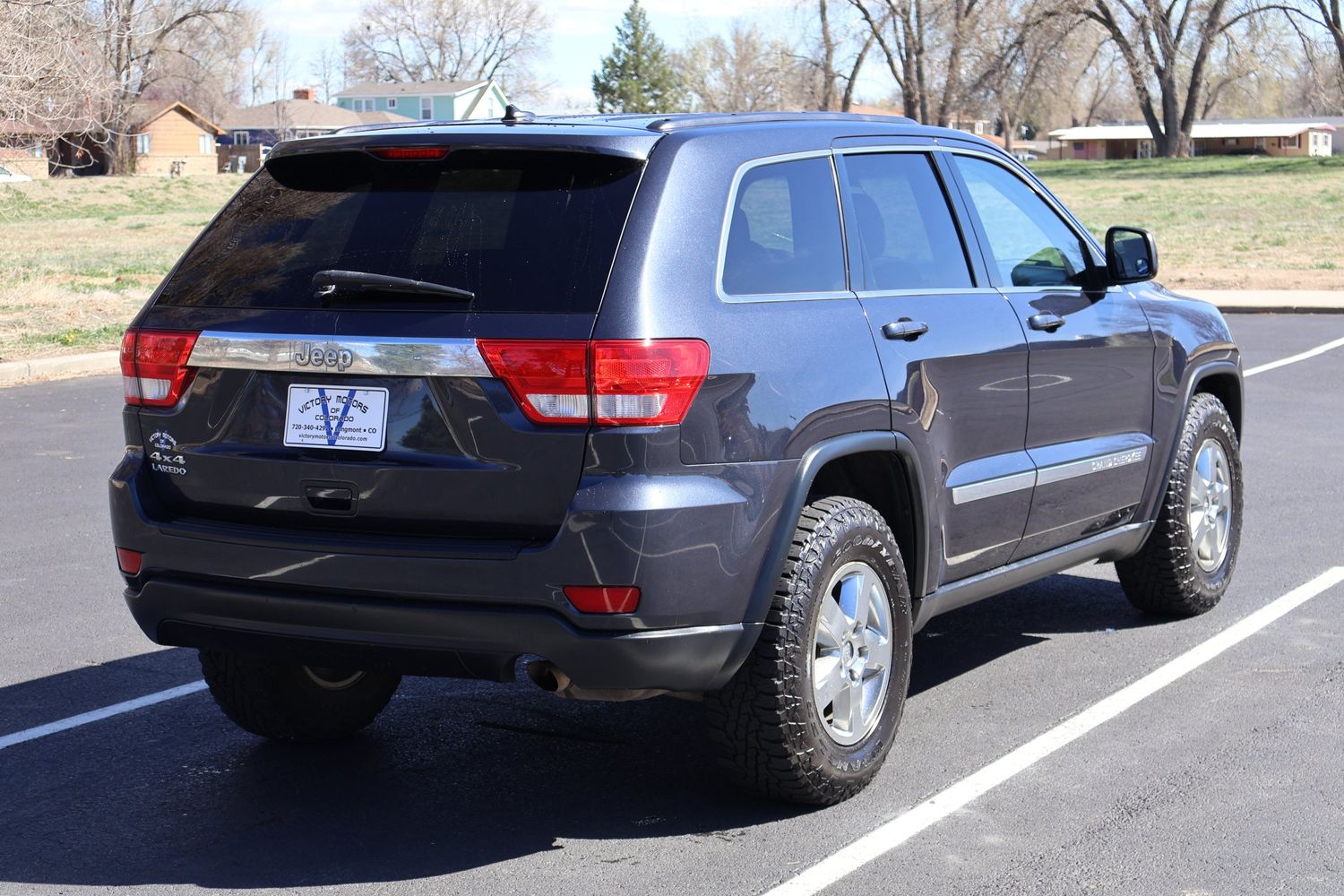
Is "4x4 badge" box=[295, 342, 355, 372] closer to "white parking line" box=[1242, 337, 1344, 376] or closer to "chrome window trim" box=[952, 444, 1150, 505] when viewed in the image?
"chrome window trim" box=[952, 444, 1150, 505]

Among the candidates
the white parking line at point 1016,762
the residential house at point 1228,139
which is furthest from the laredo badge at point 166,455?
the residential house at point 1228,139

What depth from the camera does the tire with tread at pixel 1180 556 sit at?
628cm

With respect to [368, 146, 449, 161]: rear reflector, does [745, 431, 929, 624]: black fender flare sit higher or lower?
lower

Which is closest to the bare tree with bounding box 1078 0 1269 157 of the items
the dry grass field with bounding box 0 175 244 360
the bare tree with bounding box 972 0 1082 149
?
the bare tree with bounding box 972 0 1082 149

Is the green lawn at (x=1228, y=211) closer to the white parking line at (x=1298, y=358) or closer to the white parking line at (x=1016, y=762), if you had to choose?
the white parking line at (x=1298, y=358)

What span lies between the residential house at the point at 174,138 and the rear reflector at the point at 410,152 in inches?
3323

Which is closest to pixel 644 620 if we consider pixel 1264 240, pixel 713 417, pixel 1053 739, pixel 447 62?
pixel 713 417

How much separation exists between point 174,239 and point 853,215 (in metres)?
36.3

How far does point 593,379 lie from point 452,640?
2.39 feet

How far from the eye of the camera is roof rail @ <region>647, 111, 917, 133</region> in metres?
4.36

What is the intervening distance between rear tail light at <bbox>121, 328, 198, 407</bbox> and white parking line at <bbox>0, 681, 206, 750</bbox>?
1.39m

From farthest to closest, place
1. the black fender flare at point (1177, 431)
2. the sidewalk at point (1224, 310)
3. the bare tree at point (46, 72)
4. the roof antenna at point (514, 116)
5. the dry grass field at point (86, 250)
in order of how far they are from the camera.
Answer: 1. the dry grass field at point (86, 250)
2. the bare tree at point (46, 72)
3. the sidewalk at point (1224, 310)
4. the black fender flare at point (1177, 431)
5. the roof antenna at point (514, 116)

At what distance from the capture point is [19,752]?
5.08 meters

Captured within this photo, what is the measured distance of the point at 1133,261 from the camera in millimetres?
5902
